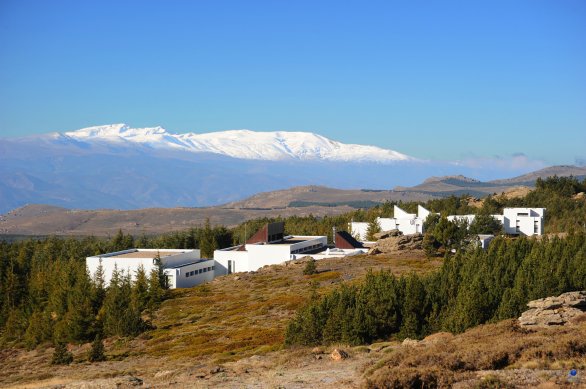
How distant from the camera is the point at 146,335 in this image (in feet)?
195

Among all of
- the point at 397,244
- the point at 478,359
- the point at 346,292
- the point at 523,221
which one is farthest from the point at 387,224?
the point at 478,359

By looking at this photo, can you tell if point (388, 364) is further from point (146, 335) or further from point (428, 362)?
point (146, 335)

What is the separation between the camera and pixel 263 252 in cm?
9325

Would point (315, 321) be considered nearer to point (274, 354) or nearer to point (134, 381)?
point (274, 354)

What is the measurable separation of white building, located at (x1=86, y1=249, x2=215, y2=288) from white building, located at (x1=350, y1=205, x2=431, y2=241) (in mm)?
33470

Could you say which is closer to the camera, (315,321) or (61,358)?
(315,321)

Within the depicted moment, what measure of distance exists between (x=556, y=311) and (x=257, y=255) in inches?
2383

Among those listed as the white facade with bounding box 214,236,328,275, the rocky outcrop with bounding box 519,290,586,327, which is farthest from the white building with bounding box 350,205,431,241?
the rocky outcrop with bounding box 519,290,586,327

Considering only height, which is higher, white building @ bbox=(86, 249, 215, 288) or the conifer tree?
the conifer tree

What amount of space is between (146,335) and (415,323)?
2788 centimetres

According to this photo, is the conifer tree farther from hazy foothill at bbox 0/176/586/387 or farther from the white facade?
the white facade

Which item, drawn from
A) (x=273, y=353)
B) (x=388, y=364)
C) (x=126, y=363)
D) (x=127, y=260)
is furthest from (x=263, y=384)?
(x=127, y=260)

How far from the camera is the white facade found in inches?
3644

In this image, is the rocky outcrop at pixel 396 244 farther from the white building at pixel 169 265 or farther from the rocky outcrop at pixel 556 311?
the rocky outcrop at pixel 556 311
